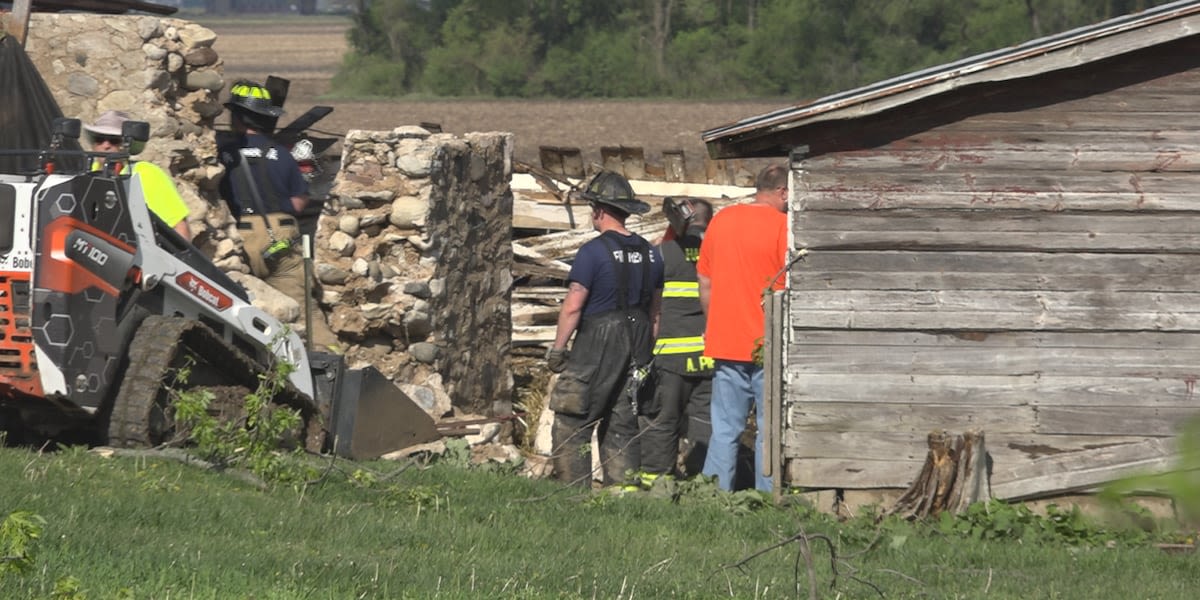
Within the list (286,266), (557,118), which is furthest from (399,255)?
(557,118)

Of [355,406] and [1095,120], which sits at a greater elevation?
[1095,120]

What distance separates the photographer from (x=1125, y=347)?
975 centimetres

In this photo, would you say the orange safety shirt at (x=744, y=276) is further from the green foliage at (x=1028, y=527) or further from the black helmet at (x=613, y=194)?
the green foliage at (x=1028, y=527)

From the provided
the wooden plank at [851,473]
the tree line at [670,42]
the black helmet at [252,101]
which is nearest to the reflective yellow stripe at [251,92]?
the black helmet at [252,101]

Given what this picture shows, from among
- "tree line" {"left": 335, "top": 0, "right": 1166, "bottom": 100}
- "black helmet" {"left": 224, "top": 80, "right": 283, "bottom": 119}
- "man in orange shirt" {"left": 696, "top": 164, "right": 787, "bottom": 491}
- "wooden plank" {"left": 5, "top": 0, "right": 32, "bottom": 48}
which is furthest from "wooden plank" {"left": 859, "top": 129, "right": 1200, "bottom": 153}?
"tree line" {"left": 335, "top": 0, "right": 1166, "bottom": 100}

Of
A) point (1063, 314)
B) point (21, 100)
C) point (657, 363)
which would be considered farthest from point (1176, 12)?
Answer: point (21, 100)

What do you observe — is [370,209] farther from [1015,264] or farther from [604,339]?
[1015,264]

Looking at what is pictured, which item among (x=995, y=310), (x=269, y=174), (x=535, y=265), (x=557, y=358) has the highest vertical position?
(x=269, y=174)

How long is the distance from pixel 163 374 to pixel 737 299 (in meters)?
3.45

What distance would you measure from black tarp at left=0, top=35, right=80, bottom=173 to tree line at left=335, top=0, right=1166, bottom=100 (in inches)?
1805

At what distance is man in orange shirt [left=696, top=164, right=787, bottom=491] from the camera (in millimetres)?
9914

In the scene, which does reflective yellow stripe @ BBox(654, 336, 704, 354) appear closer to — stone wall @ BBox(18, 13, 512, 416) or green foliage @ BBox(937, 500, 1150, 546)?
green foliage @ BBox(937, 500, 1150, 546)

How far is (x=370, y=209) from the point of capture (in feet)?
40.0

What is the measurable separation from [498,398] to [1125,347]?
570cm
